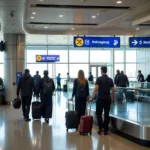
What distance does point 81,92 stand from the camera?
820 cm

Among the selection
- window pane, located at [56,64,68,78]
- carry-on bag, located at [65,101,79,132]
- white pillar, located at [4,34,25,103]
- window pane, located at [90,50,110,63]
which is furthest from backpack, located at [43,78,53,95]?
window pane, located at [90,50,110,63]

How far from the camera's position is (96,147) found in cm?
625

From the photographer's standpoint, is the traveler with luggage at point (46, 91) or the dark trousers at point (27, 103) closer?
the traveler with luggage at point (46, 91)

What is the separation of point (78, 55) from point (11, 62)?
1462 centimetres

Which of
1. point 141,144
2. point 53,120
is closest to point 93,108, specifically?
point 53,120

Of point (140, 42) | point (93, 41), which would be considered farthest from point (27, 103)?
point (140, 42)

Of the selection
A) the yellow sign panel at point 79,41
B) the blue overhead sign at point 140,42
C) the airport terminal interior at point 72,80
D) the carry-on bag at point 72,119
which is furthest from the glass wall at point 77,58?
the carry-on bag at point 72,119

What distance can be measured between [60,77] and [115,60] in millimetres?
5880

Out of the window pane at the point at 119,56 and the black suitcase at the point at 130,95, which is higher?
the window pane at the point at 119,56

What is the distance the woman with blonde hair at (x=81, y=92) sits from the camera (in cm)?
821

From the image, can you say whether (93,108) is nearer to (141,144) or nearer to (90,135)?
(90,135)

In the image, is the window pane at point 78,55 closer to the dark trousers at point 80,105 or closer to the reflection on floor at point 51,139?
the reflection on floor at point 51,139

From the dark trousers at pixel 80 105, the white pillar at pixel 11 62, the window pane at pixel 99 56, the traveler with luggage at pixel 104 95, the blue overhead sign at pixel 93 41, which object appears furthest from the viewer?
the window pane at pixel 99 56

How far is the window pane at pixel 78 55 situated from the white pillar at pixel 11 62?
13.9 meters
